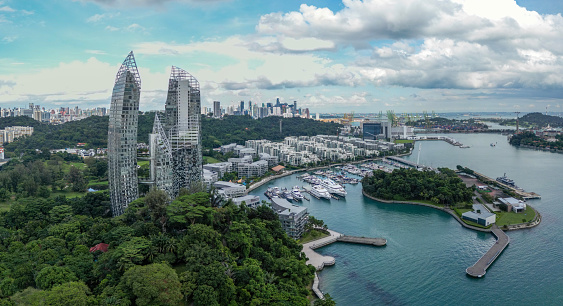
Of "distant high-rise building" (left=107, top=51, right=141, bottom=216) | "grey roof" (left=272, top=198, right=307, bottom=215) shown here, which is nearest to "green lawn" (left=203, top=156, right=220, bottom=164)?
"grey roof" (left=272, top=198, right=307, bottom=215)

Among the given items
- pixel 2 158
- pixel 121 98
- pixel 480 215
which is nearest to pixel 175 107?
pixel 121 98

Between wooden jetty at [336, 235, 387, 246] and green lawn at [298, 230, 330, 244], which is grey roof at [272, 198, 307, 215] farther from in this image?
wooden jetty at [336, 235, 387, 246]

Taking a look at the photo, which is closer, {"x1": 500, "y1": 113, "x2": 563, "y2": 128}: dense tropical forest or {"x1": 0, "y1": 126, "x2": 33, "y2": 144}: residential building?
{"x1": 0, "y1": 126, "x2": 33, "y2": 144}: residential building

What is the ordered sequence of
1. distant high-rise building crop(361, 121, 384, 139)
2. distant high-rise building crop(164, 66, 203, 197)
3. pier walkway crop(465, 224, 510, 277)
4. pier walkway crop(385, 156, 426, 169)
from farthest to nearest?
distant high-rise building crop(361, 121, 384, 139) → pier walkway crop(385, 156, 426, 169) → distant high-rise building crop(164, 66, 203, 197) → pier walkway crop(465, 224, 510, 277)

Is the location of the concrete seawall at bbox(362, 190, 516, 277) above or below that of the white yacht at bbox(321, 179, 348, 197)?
below

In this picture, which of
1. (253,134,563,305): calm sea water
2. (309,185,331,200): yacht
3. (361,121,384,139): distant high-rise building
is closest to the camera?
(253,134,563,305): calm sea water

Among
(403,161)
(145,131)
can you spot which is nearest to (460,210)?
(403,161)
